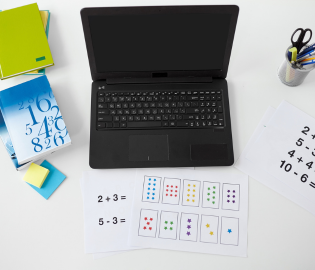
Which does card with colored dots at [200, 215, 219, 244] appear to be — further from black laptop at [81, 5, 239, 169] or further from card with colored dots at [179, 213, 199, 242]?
black laptop at [81, 5, 239, 169]

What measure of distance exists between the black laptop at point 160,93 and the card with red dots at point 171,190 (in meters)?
0.05

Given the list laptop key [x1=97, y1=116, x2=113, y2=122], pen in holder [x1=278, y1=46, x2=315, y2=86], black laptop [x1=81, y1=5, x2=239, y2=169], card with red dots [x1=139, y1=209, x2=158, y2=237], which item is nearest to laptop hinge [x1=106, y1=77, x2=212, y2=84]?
black laptop [x1=81, y1=5, x2=239, y2=169]

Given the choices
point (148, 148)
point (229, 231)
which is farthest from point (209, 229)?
point (148, 148)

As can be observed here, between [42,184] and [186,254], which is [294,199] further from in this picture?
[42,184]

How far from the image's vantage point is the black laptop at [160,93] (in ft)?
2.41

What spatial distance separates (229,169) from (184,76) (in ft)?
1.02

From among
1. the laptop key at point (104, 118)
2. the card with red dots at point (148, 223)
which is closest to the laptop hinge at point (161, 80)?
the laptop key at point (104, 118)

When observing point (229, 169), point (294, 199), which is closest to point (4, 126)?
point (229, 169)

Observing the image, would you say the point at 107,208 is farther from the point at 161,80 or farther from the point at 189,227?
the point at 161,80

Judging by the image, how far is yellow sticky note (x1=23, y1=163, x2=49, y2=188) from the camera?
78 cm

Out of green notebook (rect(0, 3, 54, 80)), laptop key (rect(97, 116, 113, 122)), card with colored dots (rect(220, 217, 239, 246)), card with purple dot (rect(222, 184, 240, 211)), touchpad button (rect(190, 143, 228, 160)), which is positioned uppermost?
green notebook (rect(0, 3, 54, 80))

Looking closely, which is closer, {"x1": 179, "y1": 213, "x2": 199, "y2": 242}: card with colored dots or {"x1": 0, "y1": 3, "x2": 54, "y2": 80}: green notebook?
{"x1": 179, "y1": 213, "x2": 199, "y2": 242}: card with colored dots

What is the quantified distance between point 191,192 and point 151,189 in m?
0.11

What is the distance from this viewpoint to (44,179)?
79cm
